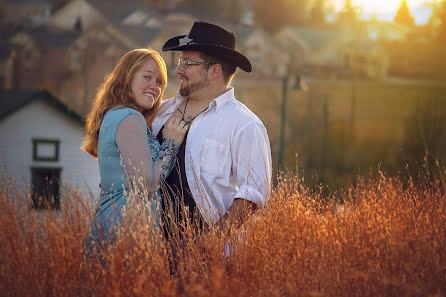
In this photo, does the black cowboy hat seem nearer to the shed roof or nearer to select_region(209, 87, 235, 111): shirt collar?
select_region(209, 87, 235, 111): shirt collar

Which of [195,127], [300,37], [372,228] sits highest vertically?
[300,37]

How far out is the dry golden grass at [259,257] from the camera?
363 cm

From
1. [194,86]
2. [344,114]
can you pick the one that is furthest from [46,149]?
[344,114]

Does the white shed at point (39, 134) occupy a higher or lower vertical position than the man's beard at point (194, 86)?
lower

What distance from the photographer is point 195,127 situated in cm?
449

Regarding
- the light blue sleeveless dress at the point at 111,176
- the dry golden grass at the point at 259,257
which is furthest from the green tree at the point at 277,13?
the light blue sleeveless dress at the point at 111,176

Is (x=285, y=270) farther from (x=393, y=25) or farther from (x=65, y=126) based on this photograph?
(x=393, y=25)

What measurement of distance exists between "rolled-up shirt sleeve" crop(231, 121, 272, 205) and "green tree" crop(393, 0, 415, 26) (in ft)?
114

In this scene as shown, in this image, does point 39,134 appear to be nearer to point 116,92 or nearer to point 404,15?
point 116,92

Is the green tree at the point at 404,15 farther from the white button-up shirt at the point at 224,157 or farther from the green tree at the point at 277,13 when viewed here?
the white button-up shirt at the point at 224,157

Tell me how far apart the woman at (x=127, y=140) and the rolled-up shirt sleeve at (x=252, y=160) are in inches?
16.8

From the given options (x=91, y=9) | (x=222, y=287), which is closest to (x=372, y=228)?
(x=222, y=287)

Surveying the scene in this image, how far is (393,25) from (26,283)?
177 feet

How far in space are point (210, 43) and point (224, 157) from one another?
0.91 metres
